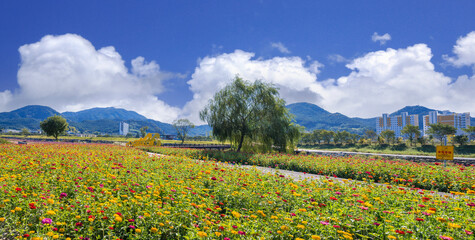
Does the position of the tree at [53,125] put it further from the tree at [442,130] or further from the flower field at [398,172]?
the tree at [442,130]

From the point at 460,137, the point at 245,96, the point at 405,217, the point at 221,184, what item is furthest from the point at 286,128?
the point at 460,137

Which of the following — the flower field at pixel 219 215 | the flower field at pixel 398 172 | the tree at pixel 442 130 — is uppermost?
the tree at pixel 442 130

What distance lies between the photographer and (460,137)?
5219 centimetres

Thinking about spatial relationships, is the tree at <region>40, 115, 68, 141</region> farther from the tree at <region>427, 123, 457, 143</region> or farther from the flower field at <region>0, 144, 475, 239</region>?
the tree at <region>427, 123, 457, 143</region>

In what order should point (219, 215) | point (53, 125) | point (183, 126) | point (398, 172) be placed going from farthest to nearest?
point (183, 126) < point (53, 125) < point (398, 172) < point (219, 215)

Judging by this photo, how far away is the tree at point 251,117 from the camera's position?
2223 cm

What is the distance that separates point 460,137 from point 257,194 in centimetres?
6614

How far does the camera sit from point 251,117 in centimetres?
2294

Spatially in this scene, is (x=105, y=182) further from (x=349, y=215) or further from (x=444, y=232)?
(x=444, y=232)

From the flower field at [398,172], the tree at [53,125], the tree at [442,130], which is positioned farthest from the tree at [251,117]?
the tree at [442,130]

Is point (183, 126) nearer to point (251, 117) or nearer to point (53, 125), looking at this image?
point (53, 125)

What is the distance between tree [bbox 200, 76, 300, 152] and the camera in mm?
22234

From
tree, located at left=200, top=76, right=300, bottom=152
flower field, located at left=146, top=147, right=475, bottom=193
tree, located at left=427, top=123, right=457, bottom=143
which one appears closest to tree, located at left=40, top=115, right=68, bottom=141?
tree, located at left=200, top=76, right=300, bottom=152

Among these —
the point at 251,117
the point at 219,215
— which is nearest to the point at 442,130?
the point at 251,117
